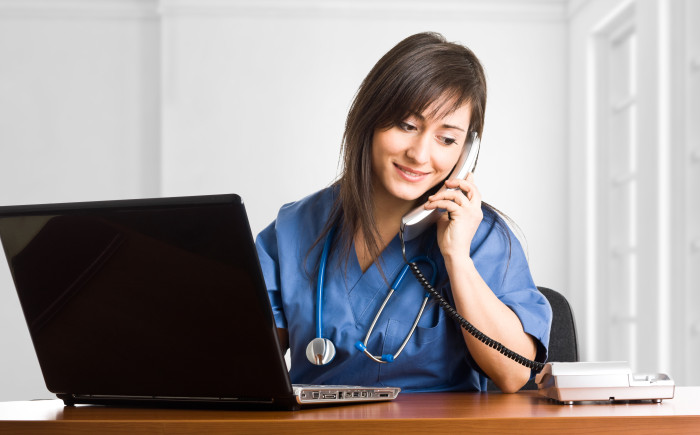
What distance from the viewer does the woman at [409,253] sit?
131 cm

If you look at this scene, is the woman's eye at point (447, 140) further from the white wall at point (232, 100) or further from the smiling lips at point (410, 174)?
the white wall at point (232, 100)

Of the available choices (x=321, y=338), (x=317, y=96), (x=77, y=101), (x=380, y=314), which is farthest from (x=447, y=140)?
(x=77, y=101)

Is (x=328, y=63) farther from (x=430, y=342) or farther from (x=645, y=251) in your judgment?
(x=430, y=342)

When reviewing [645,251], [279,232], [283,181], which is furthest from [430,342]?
[283,181]

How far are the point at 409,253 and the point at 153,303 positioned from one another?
0.64 meters

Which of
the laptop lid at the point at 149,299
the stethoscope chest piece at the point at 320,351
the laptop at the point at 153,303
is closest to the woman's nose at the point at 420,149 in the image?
the stethoscope chest piece at the point at 320,351

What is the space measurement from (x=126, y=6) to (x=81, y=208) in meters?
3.87

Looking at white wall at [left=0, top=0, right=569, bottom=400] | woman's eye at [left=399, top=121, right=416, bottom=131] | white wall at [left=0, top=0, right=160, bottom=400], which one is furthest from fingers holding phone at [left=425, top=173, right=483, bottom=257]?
white wall at [left=0, top=0, right=160, bottom=400]

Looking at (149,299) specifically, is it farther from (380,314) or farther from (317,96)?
(317,96)

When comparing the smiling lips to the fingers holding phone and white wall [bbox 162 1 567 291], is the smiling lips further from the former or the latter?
white wall [bbox 162 1 567 291]

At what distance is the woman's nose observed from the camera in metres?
1.40

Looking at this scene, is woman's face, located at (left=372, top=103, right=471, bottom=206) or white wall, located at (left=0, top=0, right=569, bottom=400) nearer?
woman's face, located at (left=372, top=103, right=471, bottom=206)

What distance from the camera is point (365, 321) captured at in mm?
1375

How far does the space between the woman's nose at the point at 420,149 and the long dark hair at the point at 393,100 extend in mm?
43
